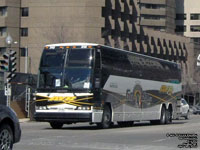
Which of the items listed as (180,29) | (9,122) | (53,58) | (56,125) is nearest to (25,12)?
(56,125)

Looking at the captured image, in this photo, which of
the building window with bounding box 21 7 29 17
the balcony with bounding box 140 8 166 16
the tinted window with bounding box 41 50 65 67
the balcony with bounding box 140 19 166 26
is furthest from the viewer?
the balcony with bounding box 140 8 166 16

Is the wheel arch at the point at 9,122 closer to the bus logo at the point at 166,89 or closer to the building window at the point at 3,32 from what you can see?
the bus logo at the point at 166,89

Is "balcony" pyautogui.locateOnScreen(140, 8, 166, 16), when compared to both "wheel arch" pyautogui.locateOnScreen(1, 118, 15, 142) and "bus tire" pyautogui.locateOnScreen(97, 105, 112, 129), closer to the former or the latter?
"bus tire" pyautogui.locateOnScreen(97, 105, 112, 129)

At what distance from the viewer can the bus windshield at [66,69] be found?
77.7 ft

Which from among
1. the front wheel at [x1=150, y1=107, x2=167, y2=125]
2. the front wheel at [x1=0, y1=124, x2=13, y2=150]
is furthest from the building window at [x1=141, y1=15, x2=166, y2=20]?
the front wheel at [x1=0, y1=124, x2=13, y2=150]

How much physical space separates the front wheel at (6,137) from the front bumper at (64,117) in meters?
11.7

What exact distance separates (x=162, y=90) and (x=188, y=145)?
53.2 feet

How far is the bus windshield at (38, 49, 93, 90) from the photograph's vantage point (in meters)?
23.7

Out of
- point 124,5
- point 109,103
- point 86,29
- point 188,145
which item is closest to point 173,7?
point 124,5

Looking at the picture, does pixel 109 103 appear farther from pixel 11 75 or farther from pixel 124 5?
pixel 124 5

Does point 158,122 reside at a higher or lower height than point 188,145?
lower

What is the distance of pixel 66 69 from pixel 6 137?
12.5m

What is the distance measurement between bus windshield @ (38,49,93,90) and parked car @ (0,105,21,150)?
38.6ft

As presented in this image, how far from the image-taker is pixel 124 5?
82.6 meters
